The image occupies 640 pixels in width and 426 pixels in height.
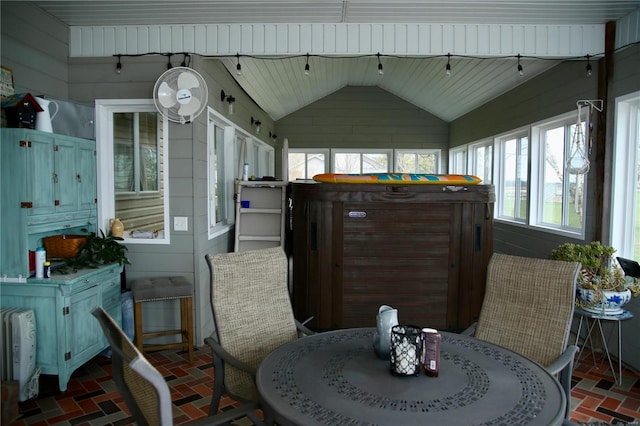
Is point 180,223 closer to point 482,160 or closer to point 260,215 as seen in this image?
point 260,215

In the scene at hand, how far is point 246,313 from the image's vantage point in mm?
2402

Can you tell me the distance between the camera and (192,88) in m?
3.73

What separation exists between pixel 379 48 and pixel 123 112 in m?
2.41

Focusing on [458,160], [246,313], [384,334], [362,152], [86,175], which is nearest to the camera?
[384,334]

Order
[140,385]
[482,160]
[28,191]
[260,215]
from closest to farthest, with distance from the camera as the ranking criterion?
[140,385]
[28,191]
[260,215]
[482,160]

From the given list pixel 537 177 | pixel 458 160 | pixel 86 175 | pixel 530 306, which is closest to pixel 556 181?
pixel 537 177

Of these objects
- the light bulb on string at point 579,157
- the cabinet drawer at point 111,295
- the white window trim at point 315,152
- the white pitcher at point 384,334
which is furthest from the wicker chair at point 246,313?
the white window trim at point 315,152

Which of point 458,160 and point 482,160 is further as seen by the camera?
point 458,160

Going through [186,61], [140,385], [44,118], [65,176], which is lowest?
[140,385]

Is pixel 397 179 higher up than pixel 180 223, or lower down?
higher up

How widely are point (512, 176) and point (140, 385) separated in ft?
19.1

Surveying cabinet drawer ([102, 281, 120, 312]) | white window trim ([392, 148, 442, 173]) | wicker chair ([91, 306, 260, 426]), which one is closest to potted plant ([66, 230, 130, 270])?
cabinet drawer ([102, 281, 120, 312])

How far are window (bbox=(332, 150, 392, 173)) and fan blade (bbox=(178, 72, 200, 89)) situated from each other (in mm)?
5446

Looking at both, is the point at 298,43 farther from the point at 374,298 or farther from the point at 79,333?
the point at 79,333
